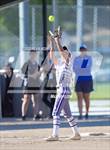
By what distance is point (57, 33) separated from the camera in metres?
13.6

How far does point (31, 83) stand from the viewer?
18188 millimetres

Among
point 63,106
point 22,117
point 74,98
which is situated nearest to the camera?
point 63,106

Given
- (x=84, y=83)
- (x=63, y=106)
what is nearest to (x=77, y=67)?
(x=84, y=83)

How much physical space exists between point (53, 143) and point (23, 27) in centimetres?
632

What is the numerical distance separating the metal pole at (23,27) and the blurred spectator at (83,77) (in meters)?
1.46

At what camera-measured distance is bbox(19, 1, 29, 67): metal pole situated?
18.7 meters

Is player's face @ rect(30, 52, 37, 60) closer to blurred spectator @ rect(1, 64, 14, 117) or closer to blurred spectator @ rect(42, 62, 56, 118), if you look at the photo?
blurred spectator @ rect(42, 62, 56, 118)

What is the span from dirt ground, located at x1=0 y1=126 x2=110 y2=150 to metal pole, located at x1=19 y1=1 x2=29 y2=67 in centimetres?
386

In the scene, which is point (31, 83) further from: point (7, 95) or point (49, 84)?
point (7, 95)

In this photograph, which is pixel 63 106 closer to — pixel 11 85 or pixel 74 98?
pixel 11 85

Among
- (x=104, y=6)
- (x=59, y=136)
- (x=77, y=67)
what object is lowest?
(x=59, y=136)

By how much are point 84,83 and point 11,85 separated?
6.10 ft

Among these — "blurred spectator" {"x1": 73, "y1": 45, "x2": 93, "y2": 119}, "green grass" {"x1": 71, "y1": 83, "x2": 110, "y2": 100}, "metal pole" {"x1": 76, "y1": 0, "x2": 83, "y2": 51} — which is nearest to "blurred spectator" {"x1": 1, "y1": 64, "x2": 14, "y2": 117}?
"blurred spectator" {"x1": 73, "y1": 45, "x2": 93, "y2": 119}

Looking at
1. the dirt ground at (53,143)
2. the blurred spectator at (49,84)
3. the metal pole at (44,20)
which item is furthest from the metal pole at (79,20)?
the dirt ground at (53,143)
